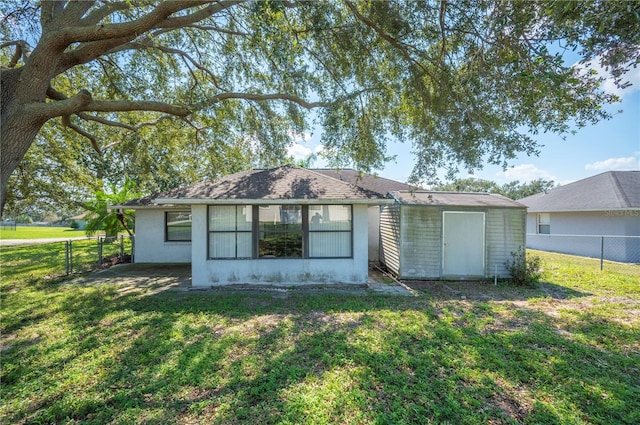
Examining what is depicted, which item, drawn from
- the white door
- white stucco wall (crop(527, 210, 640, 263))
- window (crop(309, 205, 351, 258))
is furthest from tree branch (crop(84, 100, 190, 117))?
white stucco wall (crop(527, 210, 640, 263))

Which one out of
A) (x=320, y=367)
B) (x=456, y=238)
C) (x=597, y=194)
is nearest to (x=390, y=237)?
(x=456, y=238)

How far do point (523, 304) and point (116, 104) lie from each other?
33.5 feet

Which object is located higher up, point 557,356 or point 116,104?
point 116,104

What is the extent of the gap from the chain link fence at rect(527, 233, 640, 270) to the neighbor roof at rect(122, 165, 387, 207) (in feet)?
31.1

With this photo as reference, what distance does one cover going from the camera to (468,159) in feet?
22.7

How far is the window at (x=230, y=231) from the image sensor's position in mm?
7785

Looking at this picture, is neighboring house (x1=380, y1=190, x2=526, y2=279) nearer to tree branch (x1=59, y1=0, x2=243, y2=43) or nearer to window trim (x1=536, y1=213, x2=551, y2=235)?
tree branch (x1=59, y1=0, x2=243, y2=43)

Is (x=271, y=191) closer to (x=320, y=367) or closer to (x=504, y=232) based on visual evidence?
(x=320, y=367)

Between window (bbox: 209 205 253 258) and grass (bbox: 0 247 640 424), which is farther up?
window (bbox: 209 205 253 258)

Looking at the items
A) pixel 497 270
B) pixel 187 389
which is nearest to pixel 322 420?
pixel 187 389

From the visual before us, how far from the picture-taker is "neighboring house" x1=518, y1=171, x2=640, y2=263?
12203 mm

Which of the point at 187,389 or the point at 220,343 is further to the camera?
the point at 220,343

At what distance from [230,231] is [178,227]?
5.39m

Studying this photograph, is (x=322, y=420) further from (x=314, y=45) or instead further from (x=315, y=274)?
(x=314, y=45)
